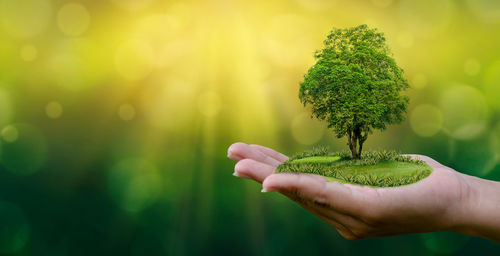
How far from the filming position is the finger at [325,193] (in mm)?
5297

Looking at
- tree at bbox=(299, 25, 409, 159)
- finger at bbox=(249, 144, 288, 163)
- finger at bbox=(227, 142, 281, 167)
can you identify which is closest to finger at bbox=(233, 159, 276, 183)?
finger at bbox=(227, 142, 281, 167)

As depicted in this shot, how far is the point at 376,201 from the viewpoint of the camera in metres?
5.62

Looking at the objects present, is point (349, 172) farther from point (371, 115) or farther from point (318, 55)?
point (318, 55)

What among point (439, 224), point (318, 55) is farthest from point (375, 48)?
point (439, 224)

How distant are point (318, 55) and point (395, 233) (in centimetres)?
392

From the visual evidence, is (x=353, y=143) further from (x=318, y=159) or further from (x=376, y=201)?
(x=376, y=201)

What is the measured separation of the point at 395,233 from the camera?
621 centimetres

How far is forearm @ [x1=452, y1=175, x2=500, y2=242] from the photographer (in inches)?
257

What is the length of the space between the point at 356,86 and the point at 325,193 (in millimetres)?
2924

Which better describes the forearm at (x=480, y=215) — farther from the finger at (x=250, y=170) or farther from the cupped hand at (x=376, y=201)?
the finger at (x=250, y=170)

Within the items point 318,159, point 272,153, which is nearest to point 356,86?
point 318,159

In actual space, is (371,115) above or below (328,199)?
above

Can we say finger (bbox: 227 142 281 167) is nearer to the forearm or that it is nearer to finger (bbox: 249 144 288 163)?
finger (bbox: 249 144 288 163)

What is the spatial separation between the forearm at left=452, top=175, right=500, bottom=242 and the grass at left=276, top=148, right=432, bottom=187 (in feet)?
2.77
